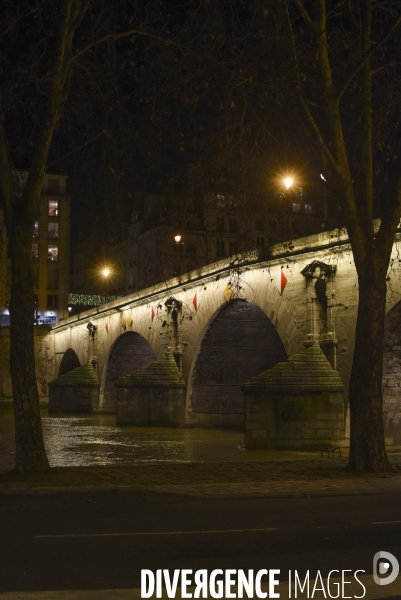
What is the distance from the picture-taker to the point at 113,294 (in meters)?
89.1

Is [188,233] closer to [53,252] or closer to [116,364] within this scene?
[116,364]

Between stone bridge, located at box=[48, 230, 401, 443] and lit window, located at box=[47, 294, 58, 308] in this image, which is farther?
lit window, located at box=[47, 294, 58, 308]

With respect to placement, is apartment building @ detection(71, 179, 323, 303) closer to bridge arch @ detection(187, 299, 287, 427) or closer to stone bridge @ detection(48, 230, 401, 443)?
stone bridge @ detection(48, 230, 401, 443)

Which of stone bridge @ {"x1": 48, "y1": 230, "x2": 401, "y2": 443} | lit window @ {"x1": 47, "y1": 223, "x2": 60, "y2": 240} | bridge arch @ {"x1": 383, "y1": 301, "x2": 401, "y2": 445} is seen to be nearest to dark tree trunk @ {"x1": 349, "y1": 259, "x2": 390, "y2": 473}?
stone bridge @ {"x1": 48, "y1": 230, "x2": 401, "y2": 443}

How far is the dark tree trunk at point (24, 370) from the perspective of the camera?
48.6 ft

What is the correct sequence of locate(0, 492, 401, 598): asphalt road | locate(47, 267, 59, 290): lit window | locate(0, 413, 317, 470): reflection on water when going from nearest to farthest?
locate(0, 492, 401, 598): asphalt road, locate(0, 413, 317, 470): reflection on water, locate(47, 267, 59, 290): lit window

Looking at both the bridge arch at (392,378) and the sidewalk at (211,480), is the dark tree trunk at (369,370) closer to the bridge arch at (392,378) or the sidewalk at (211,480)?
the sidewalk at (211,480)

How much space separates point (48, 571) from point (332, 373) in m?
19.2

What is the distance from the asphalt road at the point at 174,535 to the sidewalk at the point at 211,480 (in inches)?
13.5

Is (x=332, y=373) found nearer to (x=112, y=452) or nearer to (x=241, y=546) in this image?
(x=112, y=452)

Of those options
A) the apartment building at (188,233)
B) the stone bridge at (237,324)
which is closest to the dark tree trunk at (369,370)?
the apartment building at (188,233)

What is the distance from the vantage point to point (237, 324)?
37.4m

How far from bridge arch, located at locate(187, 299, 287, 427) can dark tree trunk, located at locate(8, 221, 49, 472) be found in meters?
22.7

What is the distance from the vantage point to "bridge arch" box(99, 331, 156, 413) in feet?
176
